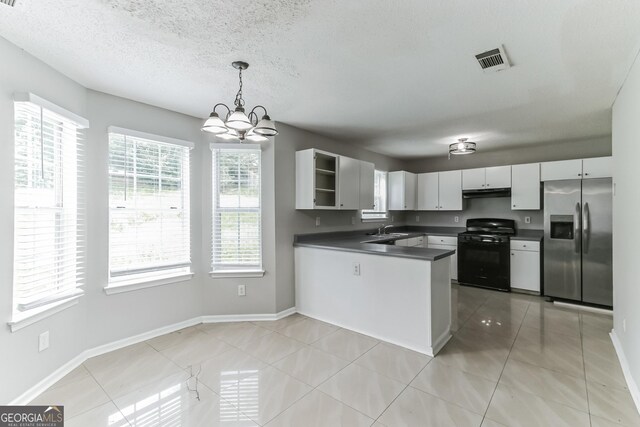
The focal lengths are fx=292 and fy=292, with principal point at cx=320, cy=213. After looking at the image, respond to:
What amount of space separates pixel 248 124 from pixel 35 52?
5.40 feet

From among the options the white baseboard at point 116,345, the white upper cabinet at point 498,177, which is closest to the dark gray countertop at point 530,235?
the white upper cabinet at point 498,177

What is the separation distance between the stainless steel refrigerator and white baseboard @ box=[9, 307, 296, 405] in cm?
380

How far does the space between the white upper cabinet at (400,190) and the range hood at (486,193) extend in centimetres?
99

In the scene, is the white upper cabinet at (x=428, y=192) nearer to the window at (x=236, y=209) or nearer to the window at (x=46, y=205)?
the window at (x=236, y=209)

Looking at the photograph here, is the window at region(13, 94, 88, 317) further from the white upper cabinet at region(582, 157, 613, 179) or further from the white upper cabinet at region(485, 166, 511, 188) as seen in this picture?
the white upper cabinet at region(582, 157, 613, 179)

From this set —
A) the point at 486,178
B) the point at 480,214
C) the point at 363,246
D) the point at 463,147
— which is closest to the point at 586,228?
the point at 486,178

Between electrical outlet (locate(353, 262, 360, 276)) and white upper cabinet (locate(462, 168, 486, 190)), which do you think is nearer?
electrical outlet (locate(353, 262, 360, 276))

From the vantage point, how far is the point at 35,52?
2.10 m

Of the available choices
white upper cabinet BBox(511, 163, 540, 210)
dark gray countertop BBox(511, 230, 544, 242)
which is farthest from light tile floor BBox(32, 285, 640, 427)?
white upper cabinet BBox(511, 163, 540, 210)

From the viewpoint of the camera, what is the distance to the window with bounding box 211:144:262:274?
3510 millimetres

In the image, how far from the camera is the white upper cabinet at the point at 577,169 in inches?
162

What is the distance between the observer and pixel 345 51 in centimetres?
204

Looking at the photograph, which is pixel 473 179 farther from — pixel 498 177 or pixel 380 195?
pixel 380 195

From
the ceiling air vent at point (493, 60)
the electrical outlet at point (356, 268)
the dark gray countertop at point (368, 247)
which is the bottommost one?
the electrical outlet at point (356, 268)
